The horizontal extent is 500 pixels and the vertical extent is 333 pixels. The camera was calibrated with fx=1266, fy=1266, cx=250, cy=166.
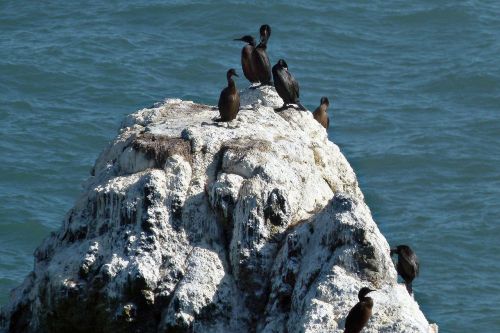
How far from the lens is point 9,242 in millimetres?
29766

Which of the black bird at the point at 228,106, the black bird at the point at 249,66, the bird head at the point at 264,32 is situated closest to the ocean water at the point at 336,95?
the bird head at the point at 264,32

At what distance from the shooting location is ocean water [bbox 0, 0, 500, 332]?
1212 inches

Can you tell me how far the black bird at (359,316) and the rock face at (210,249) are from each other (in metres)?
0.38

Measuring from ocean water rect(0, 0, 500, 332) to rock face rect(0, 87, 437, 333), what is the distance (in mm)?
12073

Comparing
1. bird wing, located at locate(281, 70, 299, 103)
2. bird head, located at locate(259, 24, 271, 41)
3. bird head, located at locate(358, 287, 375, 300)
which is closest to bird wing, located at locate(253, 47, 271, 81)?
bird wing, located at locate(281, 70, 299, 103)

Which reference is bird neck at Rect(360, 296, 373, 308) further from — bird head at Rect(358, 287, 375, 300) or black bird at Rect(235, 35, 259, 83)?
black bird at Rect(235, 35, 259, 83)

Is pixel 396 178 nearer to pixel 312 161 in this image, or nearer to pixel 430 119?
pixel 430 119

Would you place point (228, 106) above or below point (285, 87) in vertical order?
above

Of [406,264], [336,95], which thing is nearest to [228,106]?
[406,264]

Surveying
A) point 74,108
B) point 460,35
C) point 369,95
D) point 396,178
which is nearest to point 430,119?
point 369,95

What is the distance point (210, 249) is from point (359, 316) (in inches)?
108

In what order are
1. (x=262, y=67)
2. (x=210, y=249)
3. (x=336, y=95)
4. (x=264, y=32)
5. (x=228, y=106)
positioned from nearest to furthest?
(x=210, y=249), (x=228, y=106), (x=262, y=67), (x=264, y=32), (x=336, y=95)

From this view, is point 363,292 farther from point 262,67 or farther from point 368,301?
point 262,67

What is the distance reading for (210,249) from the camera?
1513 centimetres
